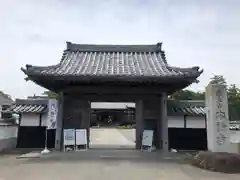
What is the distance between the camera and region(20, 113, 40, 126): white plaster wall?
49.8 feet

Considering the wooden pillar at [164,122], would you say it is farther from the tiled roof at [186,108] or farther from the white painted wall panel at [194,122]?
the white painted wall panel at [194,122]

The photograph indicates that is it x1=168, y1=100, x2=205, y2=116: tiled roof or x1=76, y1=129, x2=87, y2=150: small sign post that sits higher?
x1=168, y1=100, x2=205, y2=116: tiled roof

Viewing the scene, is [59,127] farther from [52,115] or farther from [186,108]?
[186,108]

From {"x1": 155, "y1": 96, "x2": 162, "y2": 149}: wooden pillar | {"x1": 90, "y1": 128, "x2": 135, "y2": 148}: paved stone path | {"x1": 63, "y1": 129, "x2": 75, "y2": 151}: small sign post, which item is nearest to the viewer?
{"x1": 63, "y1": 129, "x2": 75, "y2": 151}: small sign post

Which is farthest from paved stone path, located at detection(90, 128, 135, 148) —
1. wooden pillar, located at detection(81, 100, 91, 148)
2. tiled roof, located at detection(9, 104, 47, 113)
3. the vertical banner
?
the vertical banner

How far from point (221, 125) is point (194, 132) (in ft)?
15.0

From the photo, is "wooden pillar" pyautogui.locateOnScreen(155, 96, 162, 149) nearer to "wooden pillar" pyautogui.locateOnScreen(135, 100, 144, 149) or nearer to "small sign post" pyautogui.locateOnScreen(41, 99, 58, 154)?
"wooden pillar" pyautogui.locateOnScreen(135, 100, 144, 149)

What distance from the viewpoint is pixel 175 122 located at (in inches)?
582

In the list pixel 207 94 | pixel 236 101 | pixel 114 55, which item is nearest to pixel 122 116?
pixel 236 101

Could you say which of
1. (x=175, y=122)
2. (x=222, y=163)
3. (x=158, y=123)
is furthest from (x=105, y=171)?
(x=175, y=122)

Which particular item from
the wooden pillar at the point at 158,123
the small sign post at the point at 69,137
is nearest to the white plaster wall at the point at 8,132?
the small sign post at the point at 69,137

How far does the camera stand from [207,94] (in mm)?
11203

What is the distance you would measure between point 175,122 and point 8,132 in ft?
29.3

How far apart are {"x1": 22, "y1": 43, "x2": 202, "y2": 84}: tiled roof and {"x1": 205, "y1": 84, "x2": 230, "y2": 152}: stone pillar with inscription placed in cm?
183
